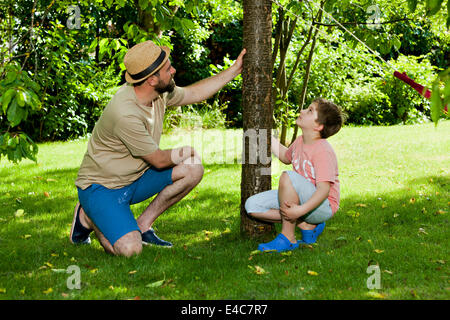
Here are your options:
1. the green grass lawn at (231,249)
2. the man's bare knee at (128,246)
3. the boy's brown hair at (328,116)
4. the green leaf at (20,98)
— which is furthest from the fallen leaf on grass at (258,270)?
the green leaf at (20,98)

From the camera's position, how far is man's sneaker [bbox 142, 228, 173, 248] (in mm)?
4105

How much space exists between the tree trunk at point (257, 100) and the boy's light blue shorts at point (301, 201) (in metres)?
0.14

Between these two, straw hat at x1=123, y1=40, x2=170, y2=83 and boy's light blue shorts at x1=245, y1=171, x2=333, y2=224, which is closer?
boy's light blue shorts at x1=245, y1=171, x2=333, y2=224

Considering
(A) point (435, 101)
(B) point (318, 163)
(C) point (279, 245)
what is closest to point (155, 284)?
(C) point (279, 245)

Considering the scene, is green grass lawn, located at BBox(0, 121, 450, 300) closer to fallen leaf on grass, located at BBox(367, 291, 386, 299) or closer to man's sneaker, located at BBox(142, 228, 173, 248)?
fallen leaf on grass, located at BBox(367, 291, 386, 299)

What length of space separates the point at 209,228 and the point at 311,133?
1.34 m

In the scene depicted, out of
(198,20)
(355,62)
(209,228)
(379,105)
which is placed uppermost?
(198,20)

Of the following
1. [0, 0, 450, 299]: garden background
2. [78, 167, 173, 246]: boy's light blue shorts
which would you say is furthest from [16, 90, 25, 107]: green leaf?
[78, 167, 173, 246]: boy's light blue shorts

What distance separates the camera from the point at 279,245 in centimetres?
376

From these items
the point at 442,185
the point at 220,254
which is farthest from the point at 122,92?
the point at 442,185

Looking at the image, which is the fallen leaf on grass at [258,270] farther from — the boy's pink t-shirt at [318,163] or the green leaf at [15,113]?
the green leaf at [15,113]

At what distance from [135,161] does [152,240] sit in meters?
0.64

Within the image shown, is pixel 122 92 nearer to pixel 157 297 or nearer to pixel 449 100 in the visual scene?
pixel 157 297

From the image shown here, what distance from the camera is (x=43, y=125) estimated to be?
10.1 metres
